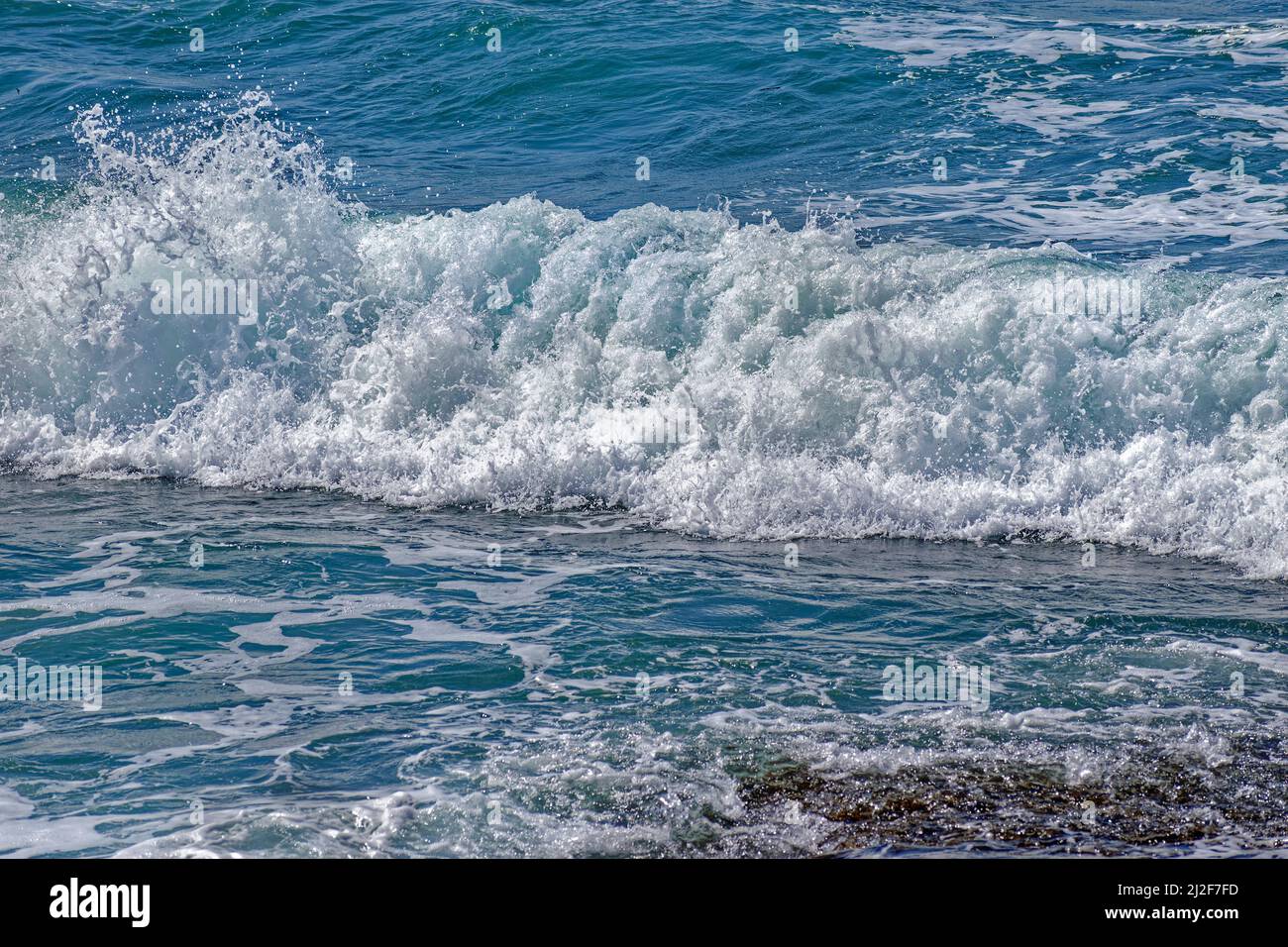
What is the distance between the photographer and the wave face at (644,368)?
9.23 m

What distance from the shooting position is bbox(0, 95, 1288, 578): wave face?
30.3ft

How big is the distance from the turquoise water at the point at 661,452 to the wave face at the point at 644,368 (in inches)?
1.6

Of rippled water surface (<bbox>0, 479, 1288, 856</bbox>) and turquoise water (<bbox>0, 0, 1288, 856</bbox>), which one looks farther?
turquoise water (<bbox>0, 0, 1288, 856</bbox>)

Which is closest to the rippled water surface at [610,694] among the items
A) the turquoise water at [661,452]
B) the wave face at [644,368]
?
the turquoise water at [661,452]

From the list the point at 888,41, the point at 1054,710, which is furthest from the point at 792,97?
the point at 1054,710

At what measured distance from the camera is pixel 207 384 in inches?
448

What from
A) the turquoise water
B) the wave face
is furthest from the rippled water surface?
the wave face

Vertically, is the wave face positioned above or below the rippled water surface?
above

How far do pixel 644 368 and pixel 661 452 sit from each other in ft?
2.91

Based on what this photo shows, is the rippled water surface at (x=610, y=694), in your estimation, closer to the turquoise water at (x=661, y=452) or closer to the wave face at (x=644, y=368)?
the turquoise water at (x=661, y=452)

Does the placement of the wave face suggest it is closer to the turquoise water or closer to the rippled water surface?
the turquoise water

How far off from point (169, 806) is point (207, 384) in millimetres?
6642

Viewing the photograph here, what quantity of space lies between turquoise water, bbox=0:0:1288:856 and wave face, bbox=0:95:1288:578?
4 centimetres
